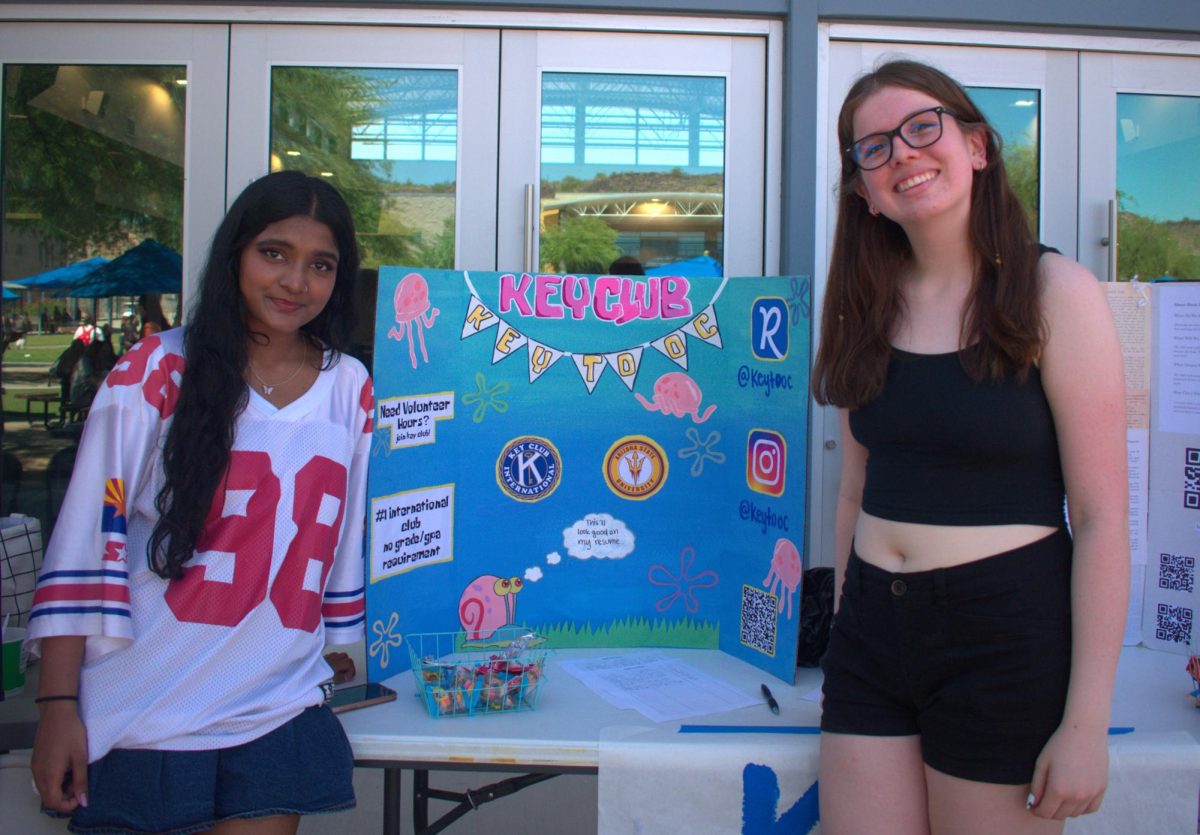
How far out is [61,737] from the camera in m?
1.44

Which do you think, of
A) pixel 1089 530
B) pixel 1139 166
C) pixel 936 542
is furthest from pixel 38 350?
pixel 1139 166

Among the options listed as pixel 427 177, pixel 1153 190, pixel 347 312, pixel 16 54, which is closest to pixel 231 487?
pixel 347 312

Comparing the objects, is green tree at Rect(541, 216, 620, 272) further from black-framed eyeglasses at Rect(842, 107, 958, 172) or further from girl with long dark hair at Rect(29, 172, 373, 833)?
black-framed eyeglasses at Rect(842, 107, 958, 172)

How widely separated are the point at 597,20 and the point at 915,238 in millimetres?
2007

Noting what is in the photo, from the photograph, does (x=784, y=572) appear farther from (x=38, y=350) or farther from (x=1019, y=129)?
(x=38, y=350)

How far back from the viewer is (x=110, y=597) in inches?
58.0

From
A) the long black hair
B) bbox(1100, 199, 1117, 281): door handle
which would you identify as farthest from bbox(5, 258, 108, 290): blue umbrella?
bbox(1100, 199, 1117, 281): door handle

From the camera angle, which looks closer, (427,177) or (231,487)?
(231,487)

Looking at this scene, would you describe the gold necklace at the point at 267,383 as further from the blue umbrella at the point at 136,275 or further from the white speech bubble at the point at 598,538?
the blue umbrella at the point at 136,275

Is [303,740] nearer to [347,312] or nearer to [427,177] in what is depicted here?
[347,312]

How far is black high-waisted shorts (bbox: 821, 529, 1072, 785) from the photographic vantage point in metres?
1.31

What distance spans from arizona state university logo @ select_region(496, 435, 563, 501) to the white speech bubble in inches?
4.7

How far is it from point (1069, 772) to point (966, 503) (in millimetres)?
386

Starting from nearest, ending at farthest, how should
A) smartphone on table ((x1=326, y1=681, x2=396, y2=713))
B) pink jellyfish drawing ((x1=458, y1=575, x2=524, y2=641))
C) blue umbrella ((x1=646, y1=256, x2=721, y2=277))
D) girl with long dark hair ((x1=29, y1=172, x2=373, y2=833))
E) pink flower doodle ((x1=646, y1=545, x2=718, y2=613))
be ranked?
girl with long dark hair ((x1=29, y1=172, x2=373, y2=833))
smartphone on table ((x1=326, y1=681, x2=396, y2=713))
pink jellyfish drawing ((x1=458, y1=575, x2=524, y2=641))
pink flower doodle ((x1=646, y1=545, x2=718, y2=613))
blue umbrella ((x1=646, y1=256, x2=721, y2=277))
